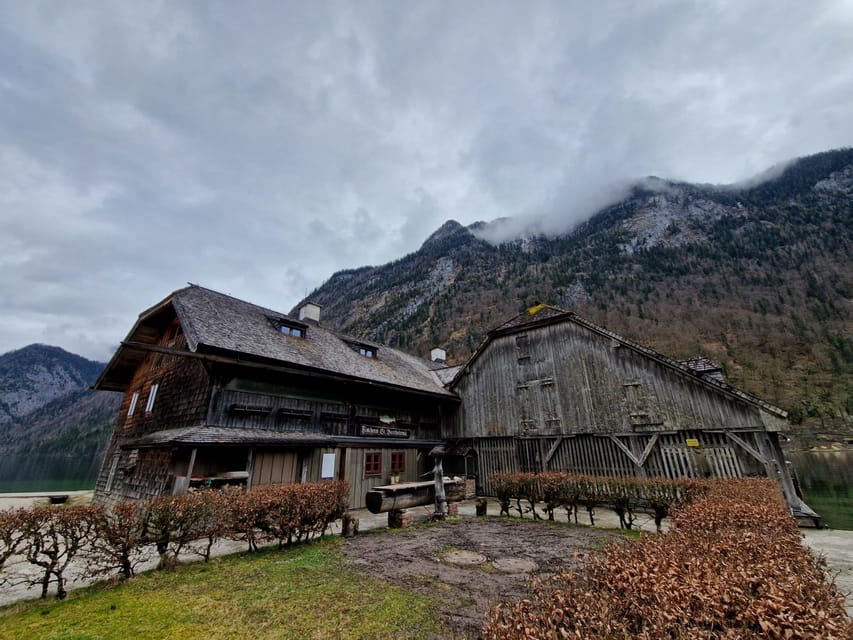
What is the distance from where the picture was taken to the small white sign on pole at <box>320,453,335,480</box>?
14727mm

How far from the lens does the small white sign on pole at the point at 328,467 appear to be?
14727 millimetres

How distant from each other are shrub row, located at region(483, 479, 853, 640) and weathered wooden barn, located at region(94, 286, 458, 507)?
11.7 metres

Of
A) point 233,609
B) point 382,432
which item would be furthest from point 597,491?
point 382,432

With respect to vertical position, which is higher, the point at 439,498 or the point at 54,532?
the point at 54,532

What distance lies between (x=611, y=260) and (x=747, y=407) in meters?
96.6

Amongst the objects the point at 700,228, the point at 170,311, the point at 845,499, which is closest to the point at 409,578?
the point at 170,311

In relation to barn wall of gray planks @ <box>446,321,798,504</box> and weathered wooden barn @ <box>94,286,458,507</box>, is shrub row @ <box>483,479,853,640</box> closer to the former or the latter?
weathered wooden barn @ <box>94,286,458,507</box>

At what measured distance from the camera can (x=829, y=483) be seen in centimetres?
2397

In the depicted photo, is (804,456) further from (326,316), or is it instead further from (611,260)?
(326,316)

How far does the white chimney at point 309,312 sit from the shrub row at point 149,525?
14.3 metres

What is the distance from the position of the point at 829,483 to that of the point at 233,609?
35.9 metres

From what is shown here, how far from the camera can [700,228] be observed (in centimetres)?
10475

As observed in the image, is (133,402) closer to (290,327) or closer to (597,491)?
(290,327)

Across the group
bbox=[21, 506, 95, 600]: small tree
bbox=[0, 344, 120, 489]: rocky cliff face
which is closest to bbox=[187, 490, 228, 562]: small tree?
bbox=[21, 506, 95, 600]: small tree
